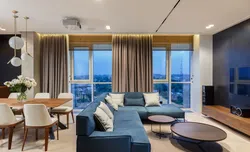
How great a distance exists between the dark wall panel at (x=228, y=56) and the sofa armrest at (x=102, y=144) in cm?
350

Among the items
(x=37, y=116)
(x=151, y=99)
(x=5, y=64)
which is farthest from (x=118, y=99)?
(x=5, y=64)

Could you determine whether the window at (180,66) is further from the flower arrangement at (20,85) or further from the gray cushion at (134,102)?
the flower arrangement at (20,85)

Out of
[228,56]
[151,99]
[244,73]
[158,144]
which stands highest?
[228,56]

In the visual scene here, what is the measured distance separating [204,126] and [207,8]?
2429mm

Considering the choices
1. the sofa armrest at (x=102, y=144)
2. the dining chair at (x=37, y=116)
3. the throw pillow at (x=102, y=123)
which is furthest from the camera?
the dining chair at (x=37, y=116)

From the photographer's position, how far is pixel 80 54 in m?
6.15

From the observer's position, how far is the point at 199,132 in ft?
9.90

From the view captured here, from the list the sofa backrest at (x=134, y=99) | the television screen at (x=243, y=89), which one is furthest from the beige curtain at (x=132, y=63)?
the television screen at (x=243, y=89)

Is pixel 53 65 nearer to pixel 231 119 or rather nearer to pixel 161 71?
pixel 161 71

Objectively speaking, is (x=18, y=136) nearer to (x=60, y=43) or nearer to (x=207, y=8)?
(x=60, y=43)

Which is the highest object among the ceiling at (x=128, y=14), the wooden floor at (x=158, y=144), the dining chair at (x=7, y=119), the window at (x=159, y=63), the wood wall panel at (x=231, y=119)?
the ceiling at (x=128, y=14)

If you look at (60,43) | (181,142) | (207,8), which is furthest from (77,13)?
(181,142)

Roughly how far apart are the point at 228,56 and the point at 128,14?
322cm

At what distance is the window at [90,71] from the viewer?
6.12 metres
